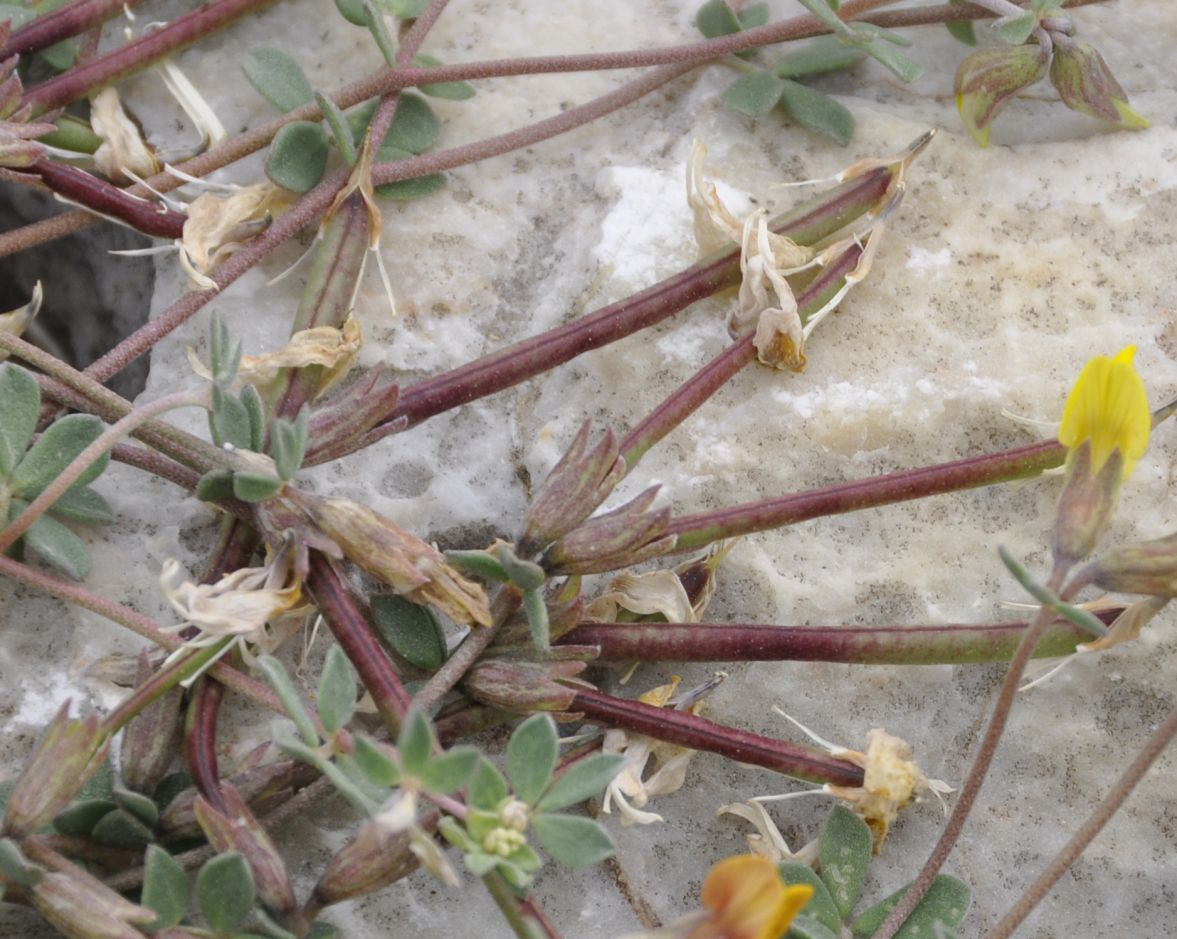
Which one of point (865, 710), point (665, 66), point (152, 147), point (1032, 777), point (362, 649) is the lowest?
point (1032, 777)

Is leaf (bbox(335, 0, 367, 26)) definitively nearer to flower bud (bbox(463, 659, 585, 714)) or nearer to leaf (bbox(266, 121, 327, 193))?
leaf (bbox(266, 121, 327, 193))

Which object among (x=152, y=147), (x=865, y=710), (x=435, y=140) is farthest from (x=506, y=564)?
(x=152, y=147)

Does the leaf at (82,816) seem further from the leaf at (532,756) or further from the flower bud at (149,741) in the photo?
the leaf at (532,756)

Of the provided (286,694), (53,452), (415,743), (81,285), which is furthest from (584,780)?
Result: (81,285)

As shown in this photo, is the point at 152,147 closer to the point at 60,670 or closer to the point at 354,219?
the point at 354,219

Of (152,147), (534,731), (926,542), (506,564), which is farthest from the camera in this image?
(152,147)

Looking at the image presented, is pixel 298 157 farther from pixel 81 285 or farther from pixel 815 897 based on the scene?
pixel 815 897

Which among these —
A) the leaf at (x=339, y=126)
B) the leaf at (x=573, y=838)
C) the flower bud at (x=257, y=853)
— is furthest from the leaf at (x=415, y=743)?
the leaf at (x=339, y=126)
